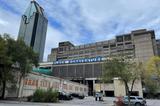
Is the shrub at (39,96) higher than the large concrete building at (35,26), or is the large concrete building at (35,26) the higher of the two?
the large concrete building at (35,26)

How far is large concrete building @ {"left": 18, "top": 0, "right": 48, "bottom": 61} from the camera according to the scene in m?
110

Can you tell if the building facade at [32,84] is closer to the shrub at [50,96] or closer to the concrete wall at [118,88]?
the shrub at [50,96]

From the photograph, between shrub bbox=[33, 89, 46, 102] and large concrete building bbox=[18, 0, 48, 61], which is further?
large concrete building bbox=[18, 0, 48, 61]

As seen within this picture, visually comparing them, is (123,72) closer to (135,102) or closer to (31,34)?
(135,102)

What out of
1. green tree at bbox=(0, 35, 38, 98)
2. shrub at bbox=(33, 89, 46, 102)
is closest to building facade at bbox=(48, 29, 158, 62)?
green tree at bbox=(0, 35, 38, 98)

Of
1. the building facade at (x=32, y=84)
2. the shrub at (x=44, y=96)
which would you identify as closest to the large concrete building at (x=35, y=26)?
the building facade at (x=32, y=84)

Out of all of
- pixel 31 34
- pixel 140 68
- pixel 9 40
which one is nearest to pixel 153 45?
pixel 31 34

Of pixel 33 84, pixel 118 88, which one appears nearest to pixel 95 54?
pixel 118 88

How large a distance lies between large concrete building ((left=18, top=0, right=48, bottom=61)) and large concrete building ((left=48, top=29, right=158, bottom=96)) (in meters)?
17.5

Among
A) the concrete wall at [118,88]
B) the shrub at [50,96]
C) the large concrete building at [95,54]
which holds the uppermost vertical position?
the large concrete building at [95,54]

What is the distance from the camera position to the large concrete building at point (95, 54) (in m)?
95.1

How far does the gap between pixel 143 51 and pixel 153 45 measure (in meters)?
9.81

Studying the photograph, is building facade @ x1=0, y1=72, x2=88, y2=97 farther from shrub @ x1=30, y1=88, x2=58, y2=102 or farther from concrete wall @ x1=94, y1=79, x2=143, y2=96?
concrete wall @ x1=94, y1=79, x2=143, y2=96

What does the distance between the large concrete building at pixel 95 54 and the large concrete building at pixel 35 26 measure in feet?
57.4
